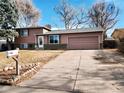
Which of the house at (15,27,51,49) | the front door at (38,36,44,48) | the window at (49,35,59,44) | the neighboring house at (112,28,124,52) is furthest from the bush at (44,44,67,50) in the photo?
the neighboring house at (112,28,124,52)

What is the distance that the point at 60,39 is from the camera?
2936 cm

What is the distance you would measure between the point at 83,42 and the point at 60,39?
3636 mm

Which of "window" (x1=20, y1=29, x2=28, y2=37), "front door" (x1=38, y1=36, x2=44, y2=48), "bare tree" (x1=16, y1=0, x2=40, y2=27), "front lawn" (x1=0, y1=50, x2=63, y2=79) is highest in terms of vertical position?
"bare tree" (x1=16, y1=0, x2=40, y2=27)

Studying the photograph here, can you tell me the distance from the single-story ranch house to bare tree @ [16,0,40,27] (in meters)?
9.80

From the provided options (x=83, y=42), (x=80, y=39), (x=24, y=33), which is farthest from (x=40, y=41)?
(x=83, y=42)

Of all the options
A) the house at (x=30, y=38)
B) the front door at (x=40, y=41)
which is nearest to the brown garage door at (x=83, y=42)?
the front door at (x=40, y=41)

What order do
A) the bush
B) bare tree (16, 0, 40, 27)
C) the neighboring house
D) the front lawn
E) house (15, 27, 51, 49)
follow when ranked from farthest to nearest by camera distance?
bare tree (16, 0, 40, 27)
house (15, 27, 51, 49)
the bush
the neighboring house
the front lawn

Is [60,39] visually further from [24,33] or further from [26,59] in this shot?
[26,59]

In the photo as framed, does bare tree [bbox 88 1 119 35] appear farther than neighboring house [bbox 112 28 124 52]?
Yes

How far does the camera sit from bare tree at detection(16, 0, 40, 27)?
39.9 meters

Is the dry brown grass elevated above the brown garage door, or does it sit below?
below

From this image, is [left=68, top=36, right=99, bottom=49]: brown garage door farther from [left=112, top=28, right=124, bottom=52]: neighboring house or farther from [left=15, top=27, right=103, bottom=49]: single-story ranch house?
[left=112, top=28, right=124, bottom=52]: neighboring house

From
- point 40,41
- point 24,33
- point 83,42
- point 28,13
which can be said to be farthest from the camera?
point 28,13

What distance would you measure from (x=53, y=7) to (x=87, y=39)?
19981 millimetres
